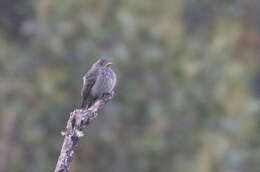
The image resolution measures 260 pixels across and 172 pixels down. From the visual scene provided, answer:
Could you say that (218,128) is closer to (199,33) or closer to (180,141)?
(180,141)

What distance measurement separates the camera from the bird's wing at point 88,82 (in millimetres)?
12836

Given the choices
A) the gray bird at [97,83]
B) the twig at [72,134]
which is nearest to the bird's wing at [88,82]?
the gray bird at [97,83]

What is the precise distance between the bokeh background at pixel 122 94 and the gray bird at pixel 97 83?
26.3 feet

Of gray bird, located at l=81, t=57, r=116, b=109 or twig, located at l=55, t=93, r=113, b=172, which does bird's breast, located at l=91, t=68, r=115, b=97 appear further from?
twig, located at l=55, t=93, r=113, b=172

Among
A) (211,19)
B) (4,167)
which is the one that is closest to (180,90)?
(4,167)

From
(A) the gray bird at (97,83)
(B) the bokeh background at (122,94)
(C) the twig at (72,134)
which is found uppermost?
(B) the bokeh background at (122,94)

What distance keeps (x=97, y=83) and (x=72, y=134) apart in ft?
10.5

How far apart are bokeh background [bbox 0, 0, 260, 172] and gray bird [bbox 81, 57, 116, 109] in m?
8.02

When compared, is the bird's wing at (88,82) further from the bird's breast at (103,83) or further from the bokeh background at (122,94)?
the bokeh background at (122,94)

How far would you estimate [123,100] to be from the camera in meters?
23.2

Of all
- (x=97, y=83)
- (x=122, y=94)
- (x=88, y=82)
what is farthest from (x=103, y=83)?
(x=122, y=94)

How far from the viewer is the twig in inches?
378

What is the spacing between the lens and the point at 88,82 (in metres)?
13.3

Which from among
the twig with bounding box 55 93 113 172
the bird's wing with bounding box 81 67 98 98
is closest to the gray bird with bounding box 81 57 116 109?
the bird's wing with bounding box 81 67 98 98
